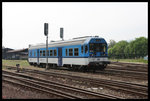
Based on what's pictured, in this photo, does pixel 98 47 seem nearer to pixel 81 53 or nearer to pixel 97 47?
pixel 97 47

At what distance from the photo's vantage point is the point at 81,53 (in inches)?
720

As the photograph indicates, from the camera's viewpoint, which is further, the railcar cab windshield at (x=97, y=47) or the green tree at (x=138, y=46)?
the green tree at (x=138, y=46)

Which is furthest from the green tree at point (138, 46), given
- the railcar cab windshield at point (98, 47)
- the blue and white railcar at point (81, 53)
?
the railcar cab windshield at point (98, 47)

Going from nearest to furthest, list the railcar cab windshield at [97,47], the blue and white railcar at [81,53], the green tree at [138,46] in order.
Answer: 1. the blue and white railcar at [81,53]
2. the railcar cab windshield at [97,47]
3. the green tree at [138,46]

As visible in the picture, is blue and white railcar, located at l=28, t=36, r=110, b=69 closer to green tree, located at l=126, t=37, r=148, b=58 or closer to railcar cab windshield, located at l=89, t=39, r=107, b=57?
railcar cab windshield, located at l=89, t=39, r=107, b=57

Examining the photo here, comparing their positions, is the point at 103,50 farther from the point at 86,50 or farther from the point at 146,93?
the point at 146,93

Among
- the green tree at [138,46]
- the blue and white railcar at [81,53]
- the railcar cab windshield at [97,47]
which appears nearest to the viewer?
the blue and white railcar at [81,53]

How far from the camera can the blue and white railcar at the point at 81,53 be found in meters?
17.8

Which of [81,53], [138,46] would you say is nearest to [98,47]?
[81,53]

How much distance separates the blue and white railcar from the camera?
17.8 m

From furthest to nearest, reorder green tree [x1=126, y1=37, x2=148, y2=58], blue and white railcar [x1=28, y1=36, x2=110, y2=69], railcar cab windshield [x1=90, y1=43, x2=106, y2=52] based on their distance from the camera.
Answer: green tree [x1=126, y1=37, x2=148, y2=58] < railcar cab windshield [x1=90, y1=43, x2=106, y2=52] < blue and white railcar [x1=28, y1=36, x2=110, y2=69]

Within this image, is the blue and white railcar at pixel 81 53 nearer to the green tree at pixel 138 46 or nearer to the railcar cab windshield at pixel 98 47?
the railcar cab windshield at pixel 98 47

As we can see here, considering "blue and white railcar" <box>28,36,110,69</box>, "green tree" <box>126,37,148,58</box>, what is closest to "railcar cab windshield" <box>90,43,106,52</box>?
"blue and white railcar" <box>28,36,110,69</box>

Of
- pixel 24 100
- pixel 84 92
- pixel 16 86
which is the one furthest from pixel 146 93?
pixel 16 86
